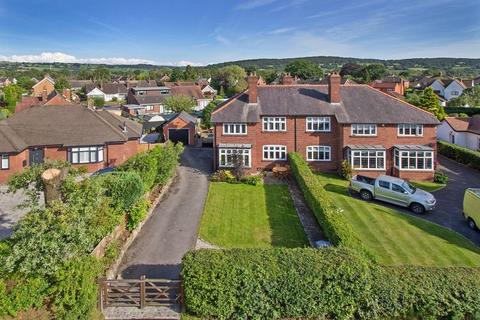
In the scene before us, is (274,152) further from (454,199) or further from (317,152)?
(454,199)

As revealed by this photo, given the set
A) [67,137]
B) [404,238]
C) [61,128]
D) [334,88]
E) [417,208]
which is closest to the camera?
[404,238]

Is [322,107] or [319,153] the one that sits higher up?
[322,107]

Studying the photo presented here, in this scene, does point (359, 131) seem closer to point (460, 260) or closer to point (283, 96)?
point (283, 96)

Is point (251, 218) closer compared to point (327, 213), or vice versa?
point (327, 213)

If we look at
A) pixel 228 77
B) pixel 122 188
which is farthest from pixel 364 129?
pixel 228 77

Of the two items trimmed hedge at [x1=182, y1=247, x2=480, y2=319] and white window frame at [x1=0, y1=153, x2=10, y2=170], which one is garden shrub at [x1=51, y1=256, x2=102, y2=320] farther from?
white window frame at [x1=0, y1=153, x2=10, y2=170]

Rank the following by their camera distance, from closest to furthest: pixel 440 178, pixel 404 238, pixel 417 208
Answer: pixel 404 238 → pixel 417 208 → pixel 440 178

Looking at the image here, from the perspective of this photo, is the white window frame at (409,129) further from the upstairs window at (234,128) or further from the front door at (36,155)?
the front door at (36,155)
